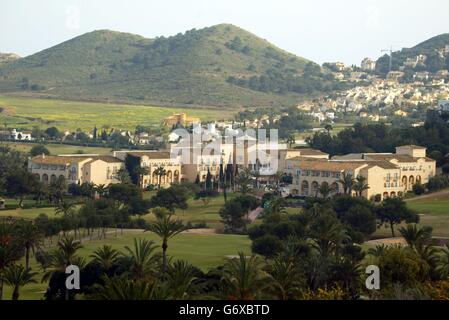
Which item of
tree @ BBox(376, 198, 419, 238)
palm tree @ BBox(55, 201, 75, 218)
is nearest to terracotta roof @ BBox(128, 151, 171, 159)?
palm tree @ BBox(55, 201, 75, 218)

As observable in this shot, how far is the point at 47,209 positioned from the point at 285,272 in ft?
138

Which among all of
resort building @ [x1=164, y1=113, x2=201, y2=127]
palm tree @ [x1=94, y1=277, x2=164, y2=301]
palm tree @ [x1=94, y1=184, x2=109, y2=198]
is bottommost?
palm tree @ [x1=94, y1=184, x2=109, y2=198]

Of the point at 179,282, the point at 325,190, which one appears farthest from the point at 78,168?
the point at 179,282

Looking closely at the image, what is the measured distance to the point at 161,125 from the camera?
145 metres

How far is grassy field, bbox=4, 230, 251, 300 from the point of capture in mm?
49656

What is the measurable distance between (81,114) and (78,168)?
7753cm

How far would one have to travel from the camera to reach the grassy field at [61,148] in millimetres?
111812

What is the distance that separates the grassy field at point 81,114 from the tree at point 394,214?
83.8 meters

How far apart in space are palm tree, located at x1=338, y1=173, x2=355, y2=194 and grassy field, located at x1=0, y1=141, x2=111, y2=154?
132 feet

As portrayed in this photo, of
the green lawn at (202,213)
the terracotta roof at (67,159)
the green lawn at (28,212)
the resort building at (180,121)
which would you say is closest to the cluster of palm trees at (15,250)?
the green lawn at (28,212)

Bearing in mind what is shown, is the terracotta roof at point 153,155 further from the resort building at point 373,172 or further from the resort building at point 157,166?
the resort building at point 373,172

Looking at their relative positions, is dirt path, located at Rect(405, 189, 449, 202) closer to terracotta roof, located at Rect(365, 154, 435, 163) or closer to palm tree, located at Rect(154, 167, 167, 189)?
terracotta roof, located at Rect(365, 154, 435, 163)

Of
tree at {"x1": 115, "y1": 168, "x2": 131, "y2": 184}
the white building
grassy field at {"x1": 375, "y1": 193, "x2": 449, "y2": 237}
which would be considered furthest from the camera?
the white building
